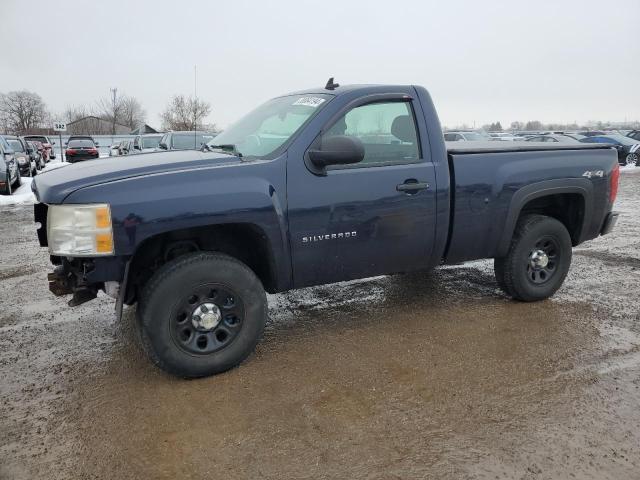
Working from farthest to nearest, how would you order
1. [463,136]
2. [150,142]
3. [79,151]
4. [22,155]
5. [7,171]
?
[79,151], [463,136], [150,142], [22,155], [7,171]

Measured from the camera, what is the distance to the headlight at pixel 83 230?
120 inches

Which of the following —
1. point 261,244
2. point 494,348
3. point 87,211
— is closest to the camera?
point 87,211

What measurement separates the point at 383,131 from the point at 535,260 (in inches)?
79.5

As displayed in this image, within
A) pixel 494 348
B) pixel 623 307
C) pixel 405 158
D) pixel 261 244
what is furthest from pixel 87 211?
pixel 623 307

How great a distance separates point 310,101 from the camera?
159 inches

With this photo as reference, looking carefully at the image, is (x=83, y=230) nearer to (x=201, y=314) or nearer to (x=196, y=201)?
(x=196, y=201)

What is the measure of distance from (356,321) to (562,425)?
195cm

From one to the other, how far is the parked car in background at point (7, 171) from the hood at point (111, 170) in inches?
445

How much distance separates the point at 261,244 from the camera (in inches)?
141

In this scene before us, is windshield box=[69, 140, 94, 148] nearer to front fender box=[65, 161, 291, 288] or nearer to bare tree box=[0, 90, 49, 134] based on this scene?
front fender box=[65, 161, 291, 288]

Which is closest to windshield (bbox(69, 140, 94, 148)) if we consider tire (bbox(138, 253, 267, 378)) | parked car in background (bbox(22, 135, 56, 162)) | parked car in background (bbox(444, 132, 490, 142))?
parked car in background (bbox(22, 135, 56, 162))

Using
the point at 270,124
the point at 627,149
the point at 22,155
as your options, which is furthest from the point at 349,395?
the point at 627,149

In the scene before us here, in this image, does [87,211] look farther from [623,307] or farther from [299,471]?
[623,307]

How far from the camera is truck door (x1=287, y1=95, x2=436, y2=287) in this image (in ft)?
11.9
